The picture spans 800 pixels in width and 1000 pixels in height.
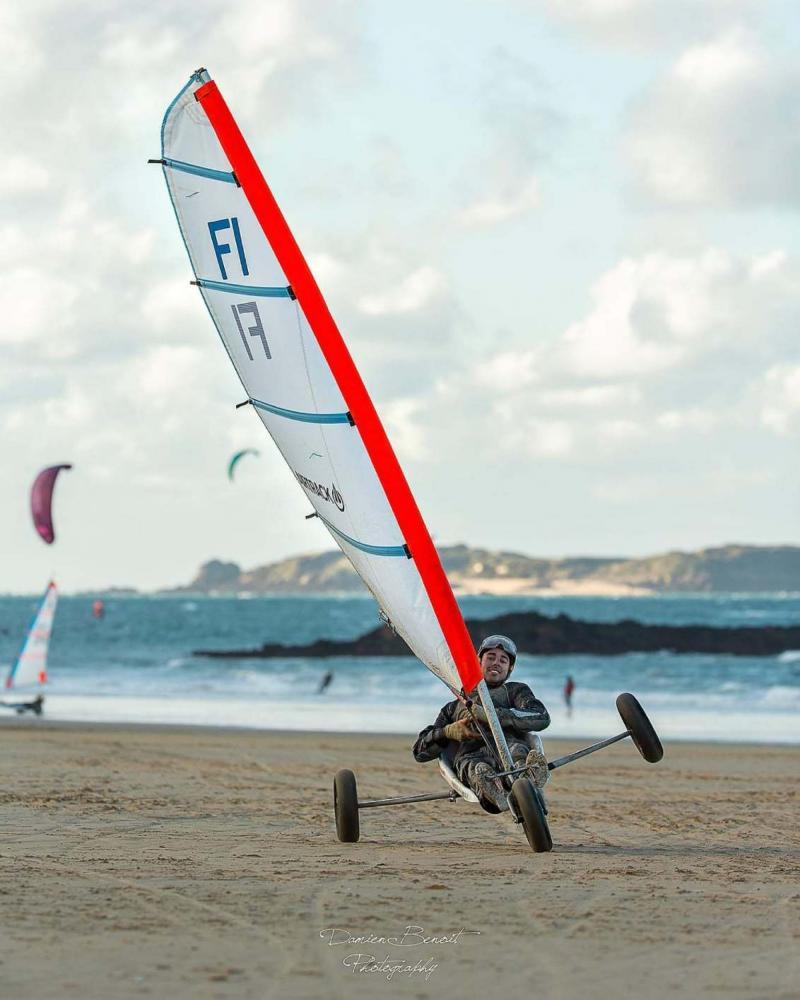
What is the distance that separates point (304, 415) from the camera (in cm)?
710

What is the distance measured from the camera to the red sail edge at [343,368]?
23.1ft

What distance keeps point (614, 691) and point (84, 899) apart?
2987 centimetres

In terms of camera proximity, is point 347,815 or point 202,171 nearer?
point 202,171

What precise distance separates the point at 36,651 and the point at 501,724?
699 inches

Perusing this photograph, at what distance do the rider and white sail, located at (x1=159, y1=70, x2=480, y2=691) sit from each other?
0.43 m

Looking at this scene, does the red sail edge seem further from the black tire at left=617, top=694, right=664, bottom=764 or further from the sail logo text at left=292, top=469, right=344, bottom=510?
the black tire at left=617, top=694, right=664, bottom=764

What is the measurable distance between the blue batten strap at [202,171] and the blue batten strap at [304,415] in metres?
1.10

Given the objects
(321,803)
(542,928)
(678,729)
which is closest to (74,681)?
(678,729)

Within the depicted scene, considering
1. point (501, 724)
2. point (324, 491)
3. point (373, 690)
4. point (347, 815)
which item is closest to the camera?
point (324, 491)

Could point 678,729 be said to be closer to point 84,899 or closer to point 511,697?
point 511,697

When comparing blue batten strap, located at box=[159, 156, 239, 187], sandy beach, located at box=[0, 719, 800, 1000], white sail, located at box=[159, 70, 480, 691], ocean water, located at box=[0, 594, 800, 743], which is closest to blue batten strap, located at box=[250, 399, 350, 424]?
white sail, located at box=[159, 70, 480, 691]

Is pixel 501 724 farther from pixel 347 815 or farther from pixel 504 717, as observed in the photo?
pixel 347 815

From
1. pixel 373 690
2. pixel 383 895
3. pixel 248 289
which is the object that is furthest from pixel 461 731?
pixel 373 690

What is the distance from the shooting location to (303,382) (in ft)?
23.1
